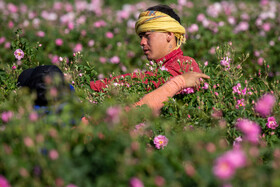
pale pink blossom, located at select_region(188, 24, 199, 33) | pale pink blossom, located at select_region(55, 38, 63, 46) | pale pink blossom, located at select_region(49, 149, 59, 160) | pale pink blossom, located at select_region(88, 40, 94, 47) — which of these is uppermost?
pale pink blossom, located at select_region(188, 24, 199, 33)

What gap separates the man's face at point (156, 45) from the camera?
162 inches

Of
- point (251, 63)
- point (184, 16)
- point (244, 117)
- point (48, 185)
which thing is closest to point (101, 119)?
point (48, 185)

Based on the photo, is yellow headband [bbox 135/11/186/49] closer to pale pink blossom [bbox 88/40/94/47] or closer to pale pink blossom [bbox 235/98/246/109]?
pale pink blossom [bbox 235/98/246/109]

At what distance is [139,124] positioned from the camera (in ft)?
9.45

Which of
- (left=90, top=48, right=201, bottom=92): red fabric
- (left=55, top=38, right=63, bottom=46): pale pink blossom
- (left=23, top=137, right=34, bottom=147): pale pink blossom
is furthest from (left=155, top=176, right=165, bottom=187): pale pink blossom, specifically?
(left=55, top=38, right=63, bottom=46): pale pink blossom

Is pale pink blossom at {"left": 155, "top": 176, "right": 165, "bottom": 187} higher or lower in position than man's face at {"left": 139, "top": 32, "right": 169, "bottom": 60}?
lower

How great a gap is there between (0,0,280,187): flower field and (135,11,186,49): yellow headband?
47cm

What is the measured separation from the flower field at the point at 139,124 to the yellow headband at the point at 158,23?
47 cm

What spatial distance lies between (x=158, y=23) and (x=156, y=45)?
24cm

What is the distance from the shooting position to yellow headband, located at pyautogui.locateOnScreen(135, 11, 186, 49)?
411cm

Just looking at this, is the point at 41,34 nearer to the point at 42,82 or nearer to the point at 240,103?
the point at 42,82

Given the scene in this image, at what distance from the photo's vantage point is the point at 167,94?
3244mm

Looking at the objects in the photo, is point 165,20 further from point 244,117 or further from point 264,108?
point 264,108

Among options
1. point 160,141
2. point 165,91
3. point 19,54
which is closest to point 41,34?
point 19,54
